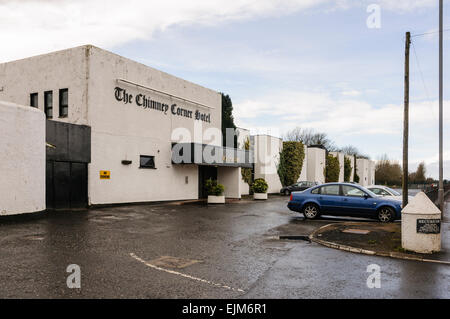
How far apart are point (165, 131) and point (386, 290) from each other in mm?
18528

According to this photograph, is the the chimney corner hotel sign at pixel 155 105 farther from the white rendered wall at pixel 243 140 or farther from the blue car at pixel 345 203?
the blue car at pixel 345 203

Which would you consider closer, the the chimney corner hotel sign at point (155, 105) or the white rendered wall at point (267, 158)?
the the chimney corner hotel sign at point (155, 105)

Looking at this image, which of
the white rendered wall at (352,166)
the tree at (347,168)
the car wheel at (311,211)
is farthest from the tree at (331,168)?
the car wheel at (311,211)

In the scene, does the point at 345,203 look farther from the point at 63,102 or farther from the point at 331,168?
the point at 331,168

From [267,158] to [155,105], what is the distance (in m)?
17.0

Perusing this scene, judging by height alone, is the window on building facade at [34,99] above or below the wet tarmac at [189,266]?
→ above

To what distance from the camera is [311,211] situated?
51.4ft

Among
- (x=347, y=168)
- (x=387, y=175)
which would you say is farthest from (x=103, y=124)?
(x=387, y=175)

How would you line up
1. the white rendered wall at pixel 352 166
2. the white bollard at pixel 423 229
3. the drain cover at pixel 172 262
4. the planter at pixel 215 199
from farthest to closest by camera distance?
the white rendered wall at pixel 352 166
the planter at pixel 215 199
the white bollard at pixel 423 229
the drain cover at pixel 172 262

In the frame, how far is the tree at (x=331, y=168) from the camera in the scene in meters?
51.3

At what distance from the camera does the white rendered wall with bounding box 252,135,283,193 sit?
36375mm

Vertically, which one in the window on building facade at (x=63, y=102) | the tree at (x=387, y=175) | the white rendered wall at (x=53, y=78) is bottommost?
the tree at (x=387, y=175)

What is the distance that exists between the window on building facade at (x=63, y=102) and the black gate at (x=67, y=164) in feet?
6.33
